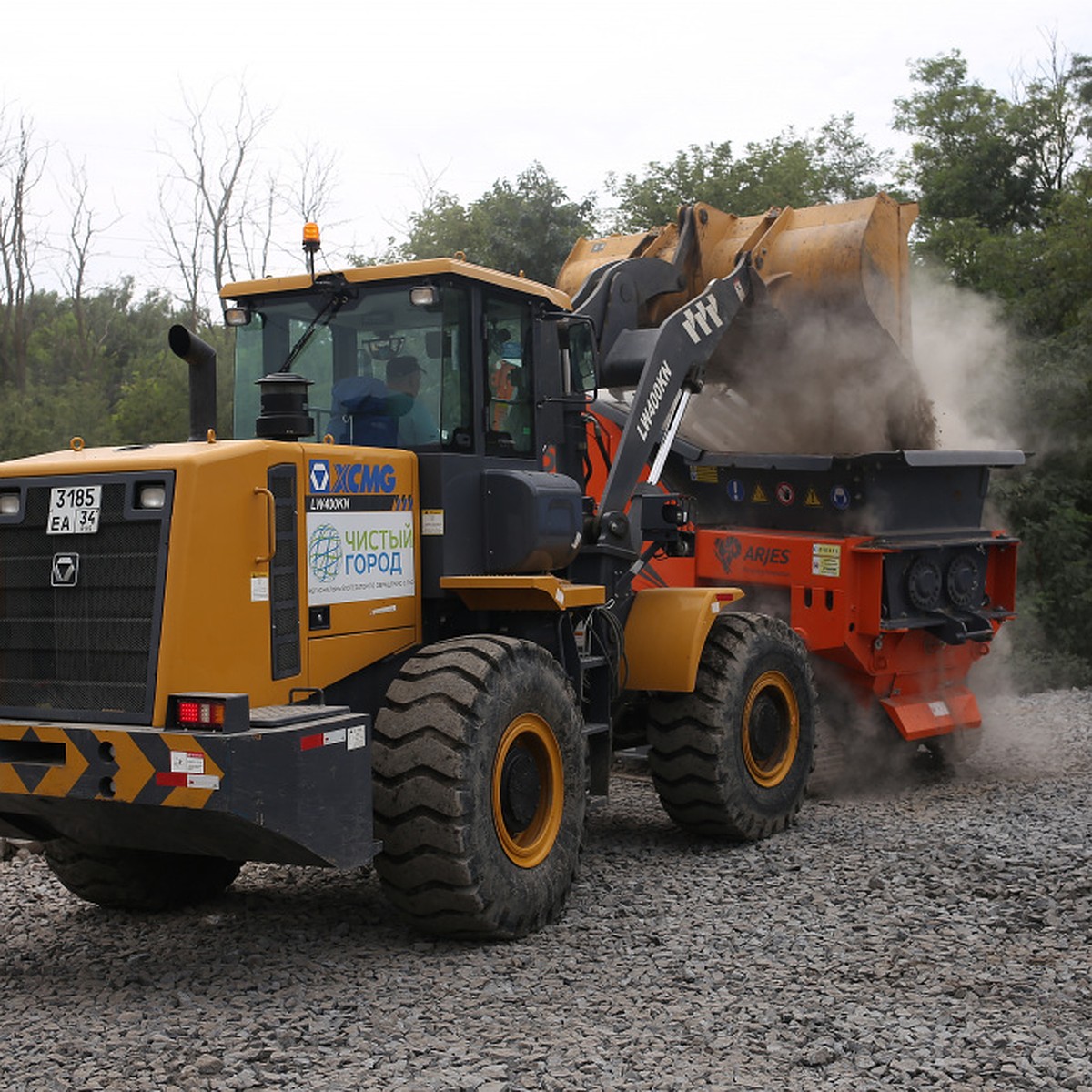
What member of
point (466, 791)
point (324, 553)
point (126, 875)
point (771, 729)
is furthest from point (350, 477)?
point (771, 729)

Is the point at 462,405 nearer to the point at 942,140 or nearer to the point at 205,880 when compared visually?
the point at 205,880

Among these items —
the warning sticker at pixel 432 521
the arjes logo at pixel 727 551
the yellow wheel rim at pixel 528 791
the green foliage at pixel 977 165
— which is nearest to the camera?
the yellow wheel rim at pixel 528 791

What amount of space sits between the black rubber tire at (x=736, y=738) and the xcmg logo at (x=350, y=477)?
7.56ft

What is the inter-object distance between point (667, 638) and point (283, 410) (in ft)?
8.54

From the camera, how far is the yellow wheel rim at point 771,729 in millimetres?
7809

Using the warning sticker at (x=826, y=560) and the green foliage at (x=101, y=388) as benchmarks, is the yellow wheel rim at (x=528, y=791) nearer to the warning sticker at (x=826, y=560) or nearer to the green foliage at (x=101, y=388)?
the warning sticker at (x=826, y=560)

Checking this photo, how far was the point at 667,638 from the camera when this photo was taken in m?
7.53

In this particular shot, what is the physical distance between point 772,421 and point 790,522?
2.49ft

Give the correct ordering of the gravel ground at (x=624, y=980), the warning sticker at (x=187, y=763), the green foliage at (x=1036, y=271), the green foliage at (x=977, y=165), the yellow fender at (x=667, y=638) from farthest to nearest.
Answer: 1. the green foliage at (x=977, y=165)
2. the green foliage at (x=1036, y=271)
3. the yellow fender at (x=667, y=638)
4. the warning sticker at (x=187, y=763)
5. the gravel ground at (x=624, y=980)

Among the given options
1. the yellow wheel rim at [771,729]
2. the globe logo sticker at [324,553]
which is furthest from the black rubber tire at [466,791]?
the yellow wheel rim at [771,729]

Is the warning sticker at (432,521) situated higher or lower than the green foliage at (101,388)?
lower

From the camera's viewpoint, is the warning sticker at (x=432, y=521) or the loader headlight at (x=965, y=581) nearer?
the warning sticker at (x=432, y=521)

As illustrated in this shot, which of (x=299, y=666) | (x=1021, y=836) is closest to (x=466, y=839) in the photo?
(x=299, y=666)

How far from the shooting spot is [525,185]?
27.5 metres
